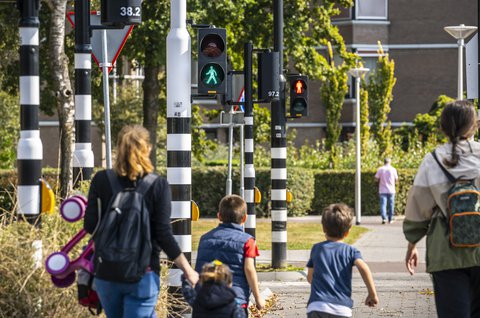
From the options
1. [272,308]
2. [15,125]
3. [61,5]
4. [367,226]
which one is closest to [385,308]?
[272,308]

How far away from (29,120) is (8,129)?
37.2 meters

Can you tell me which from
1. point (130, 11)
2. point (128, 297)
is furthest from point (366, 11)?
point (128, 297)

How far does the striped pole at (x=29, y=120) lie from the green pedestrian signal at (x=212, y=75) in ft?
12.6

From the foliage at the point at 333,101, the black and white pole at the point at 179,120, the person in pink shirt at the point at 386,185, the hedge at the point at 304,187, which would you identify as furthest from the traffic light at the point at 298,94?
the foliage at the point at 333,101

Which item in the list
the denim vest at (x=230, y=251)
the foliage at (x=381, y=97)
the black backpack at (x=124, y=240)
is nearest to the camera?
the black backpack at (x=124, y=240)

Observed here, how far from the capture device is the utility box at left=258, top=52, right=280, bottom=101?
54.2ft

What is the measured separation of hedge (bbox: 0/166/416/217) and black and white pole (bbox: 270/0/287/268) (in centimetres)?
1598

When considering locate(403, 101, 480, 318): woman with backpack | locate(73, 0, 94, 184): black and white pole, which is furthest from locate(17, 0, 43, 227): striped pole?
locate(403, 101, 480, 318): woman with backpack

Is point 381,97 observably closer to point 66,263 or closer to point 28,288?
point 28,288

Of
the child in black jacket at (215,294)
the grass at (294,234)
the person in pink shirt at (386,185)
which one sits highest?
the child in black jacket at (215,294)

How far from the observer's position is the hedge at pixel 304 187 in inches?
1368

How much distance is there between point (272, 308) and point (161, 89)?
1905 cm

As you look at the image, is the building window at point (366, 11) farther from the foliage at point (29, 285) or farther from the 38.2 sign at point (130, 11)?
the foliage at point (29, 285)

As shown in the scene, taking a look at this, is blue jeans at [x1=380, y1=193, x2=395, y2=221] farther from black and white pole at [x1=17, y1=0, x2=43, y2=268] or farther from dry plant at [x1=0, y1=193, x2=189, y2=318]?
dry plant at [x1=0, y1=193, x2=189, y2=318]
